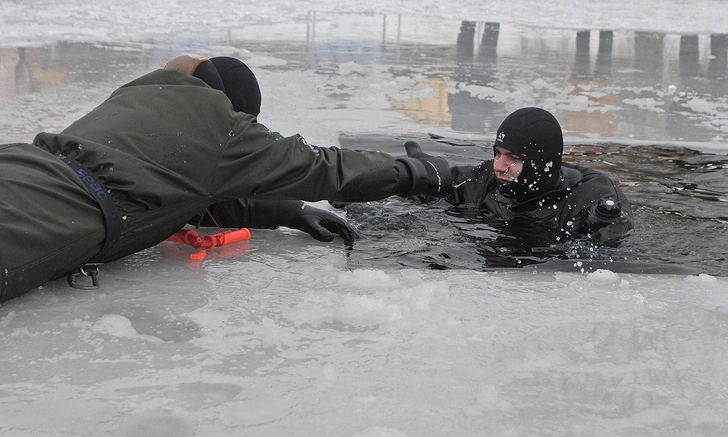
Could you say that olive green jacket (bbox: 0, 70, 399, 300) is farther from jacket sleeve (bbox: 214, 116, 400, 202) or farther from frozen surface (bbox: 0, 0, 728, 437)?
frozen surface (bbox: 0, 0, 728, 437)

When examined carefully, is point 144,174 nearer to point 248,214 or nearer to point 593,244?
point 248,214

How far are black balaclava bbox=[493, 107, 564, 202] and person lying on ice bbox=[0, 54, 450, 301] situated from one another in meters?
0.97

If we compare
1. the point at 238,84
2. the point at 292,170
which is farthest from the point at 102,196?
the point at 238,84

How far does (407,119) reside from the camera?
655 centimetres

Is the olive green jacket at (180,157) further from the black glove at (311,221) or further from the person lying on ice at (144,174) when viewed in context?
the black glove at (311,221)

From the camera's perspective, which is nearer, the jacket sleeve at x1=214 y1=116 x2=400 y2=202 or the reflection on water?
the jacket sleeve at x1=214 y1=116 x2=400 y2=202

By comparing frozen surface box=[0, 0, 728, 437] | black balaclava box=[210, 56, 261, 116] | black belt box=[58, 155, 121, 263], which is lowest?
frozen surface box=[0, 0, 728, 437]

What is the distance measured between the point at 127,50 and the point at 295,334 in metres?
7.66

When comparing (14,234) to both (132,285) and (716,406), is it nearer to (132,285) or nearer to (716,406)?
(132,285)

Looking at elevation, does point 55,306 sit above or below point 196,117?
below

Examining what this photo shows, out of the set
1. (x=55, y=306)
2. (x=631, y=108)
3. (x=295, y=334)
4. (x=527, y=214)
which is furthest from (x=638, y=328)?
(x=631, y=108)

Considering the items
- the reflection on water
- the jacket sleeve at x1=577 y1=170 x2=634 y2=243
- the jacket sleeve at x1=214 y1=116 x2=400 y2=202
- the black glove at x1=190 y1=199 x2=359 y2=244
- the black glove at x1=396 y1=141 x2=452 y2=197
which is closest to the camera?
the jacket sleeve at x1=214 y1=116 x2=400 y2=202

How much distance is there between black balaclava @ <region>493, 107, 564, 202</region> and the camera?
4141mm

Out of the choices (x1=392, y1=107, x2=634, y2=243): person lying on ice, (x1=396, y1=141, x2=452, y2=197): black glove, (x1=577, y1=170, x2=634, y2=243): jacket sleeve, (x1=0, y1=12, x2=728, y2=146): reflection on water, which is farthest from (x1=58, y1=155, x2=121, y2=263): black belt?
(x1=0, y1=12, x2=728, y2=146): reflection on water
